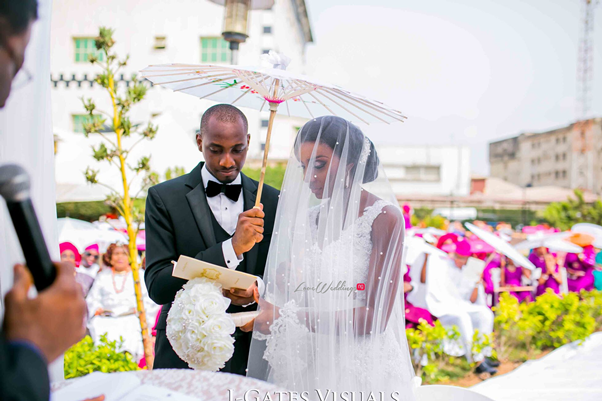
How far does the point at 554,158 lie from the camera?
5472 centimetres

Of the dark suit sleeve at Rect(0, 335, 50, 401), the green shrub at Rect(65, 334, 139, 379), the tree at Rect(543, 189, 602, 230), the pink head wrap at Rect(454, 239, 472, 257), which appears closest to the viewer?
the dark suit sleeve at Rect(0, 335, 50, 401)

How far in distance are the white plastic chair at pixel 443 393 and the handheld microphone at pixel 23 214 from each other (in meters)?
2.60

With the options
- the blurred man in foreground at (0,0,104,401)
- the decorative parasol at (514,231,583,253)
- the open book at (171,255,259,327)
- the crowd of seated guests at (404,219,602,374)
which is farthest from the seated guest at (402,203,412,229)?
the blurred man in foreground at (0,0,104,401)

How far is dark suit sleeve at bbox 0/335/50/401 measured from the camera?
2.30ft

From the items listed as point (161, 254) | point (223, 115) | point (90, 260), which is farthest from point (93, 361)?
point (90, 260)

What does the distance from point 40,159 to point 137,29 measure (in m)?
24.7

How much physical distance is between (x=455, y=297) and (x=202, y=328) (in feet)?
18.4

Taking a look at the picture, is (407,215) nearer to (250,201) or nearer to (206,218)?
(250,201)

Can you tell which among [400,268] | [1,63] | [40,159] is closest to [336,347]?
[400,268]

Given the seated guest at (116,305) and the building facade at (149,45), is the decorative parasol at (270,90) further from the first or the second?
the building facade at (149,45)

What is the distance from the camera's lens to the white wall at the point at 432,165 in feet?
151

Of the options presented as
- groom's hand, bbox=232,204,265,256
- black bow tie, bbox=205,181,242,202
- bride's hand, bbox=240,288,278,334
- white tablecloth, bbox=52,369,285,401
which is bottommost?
bride's hand, bbox=240,288,278,334

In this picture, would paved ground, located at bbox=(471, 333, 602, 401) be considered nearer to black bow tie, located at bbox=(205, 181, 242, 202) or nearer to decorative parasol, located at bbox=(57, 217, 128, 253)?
black bow tie, located at bbox=(205, 181, 242, 202)

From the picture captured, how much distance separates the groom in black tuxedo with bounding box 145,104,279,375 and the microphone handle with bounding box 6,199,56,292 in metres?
1.39
